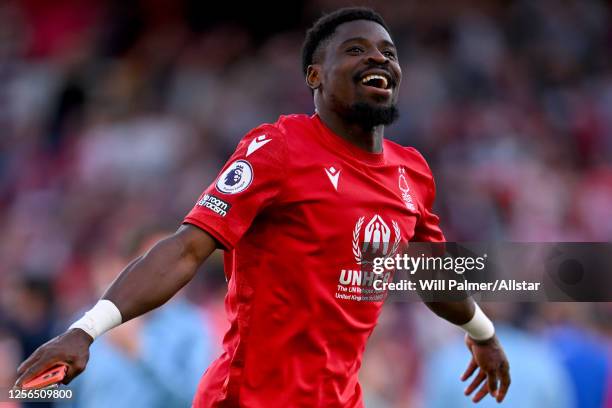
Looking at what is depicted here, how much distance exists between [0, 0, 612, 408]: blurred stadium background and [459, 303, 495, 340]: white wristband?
206cm

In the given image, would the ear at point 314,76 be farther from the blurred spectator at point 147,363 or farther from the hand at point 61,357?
the blurred spectator at point 147,363

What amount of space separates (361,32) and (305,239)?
0.89m

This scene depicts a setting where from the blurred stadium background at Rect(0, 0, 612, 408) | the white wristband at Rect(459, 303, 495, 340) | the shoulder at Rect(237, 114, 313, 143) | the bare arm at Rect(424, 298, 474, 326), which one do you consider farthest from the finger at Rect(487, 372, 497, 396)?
the blurred stadium background at Rect(0, 0, 612, 408)

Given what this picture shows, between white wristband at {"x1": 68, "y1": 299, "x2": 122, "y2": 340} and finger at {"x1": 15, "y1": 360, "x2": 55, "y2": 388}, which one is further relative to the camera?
white wristband at {"x1": 68, "y1": 299, "x2": 122, "y2": 340}

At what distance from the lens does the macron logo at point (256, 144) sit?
13.1ft

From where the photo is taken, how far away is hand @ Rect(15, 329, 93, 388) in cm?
329

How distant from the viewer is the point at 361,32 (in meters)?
4.36

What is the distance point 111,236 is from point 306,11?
4300 millimetres

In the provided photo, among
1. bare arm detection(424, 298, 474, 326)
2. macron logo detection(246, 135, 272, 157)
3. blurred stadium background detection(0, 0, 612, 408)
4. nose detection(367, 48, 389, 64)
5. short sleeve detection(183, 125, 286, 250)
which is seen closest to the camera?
short sleeve detection(183, 125, 286, 250)

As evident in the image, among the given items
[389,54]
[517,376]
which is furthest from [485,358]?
[517,376]

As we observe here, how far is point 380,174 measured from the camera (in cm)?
431

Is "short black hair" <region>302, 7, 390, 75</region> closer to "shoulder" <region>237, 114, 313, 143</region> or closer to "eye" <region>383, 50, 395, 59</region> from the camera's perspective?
"eye" <region>383, 50, 395, 59</region>

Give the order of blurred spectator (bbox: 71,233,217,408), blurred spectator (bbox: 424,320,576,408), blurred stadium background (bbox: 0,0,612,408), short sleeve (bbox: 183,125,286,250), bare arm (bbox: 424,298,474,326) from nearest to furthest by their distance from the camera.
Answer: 1. short sleeve (bbox: 183,125,286,250)
2. bare arm (bbox: 424,298,474,326)
3. blurred spectator (bbox: 71,233,217,408)
4. blurred spectator (bbox: 424,320,576,408)
5. blurred stadium background (bbox: 0,0,612,408)

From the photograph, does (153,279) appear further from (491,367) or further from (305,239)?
(491,367)
